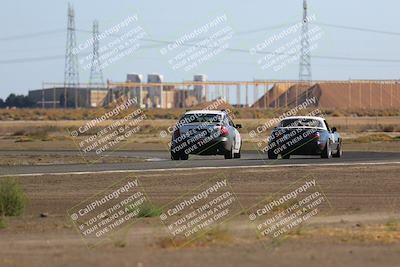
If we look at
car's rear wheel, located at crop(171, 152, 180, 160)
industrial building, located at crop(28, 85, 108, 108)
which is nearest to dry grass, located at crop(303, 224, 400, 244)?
car's rear wheel, located at crop(171, 152, 180, 160)

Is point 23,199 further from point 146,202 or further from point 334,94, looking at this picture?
point 334,94

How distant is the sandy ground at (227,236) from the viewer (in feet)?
44.3

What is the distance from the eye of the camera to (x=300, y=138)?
3488cm

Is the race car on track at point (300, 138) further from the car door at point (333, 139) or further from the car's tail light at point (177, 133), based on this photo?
the car's tail light at point (177, 133)

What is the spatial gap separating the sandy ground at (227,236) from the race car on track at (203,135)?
325 inches

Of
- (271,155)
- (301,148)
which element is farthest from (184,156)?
(301,148)

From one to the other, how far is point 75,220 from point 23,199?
1.71 metres

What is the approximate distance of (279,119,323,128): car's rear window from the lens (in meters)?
35.5

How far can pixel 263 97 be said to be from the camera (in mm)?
174875

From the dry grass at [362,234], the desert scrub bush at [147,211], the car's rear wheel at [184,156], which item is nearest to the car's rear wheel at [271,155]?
the car's rear wheel at [184,156]

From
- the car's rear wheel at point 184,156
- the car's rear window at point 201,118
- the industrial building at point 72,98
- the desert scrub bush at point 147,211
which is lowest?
the industrial building at point 72,98

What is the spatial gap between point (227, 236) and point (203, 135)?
19.4 m

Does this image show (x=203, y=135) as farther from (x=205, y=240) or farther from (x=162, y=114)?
(x=162, y=114)

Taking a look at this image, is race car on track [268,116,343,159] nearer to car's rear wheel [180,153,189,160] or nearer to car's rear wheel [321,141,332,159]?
car's rear wheel [321,141,332,159]
